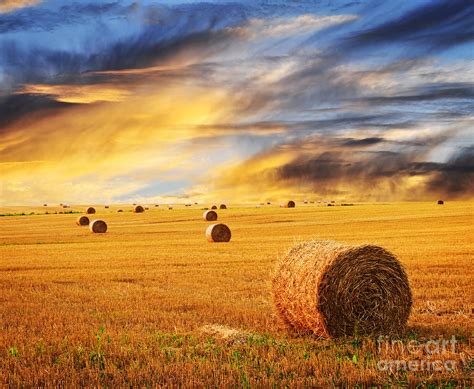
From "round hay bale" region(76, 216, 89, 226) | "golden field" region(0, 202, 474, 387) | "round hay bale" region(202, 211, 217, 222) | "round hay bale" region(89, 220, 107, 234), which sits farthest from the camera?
"round hay bale" region(202, 211, 217, 222)

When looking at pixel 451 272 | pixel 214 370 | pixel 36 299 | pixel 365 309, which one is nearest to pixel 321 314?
pixel 365 309

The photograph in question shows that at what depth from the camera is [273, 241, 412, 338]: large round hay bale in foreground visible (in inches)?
421

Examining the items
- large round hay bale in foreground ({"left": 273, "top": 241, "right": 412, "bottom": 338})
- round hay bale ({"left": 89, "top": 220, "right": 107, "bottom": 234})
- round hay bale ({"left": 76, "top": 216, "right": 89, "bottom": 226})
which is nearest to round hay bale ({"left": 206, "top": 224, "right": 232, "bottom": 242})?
round hay bale ({"left": 89, "top": 220, "right": 107, "bottom": 234})

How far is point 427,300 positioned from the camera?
14.0 metres

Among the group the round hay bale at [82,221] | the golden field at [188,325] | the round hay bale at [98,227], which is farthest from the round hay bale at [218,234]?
the round hay bale at [82,221]

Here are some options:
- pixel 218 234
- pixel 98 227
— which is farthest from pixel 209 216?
pixel 218 234

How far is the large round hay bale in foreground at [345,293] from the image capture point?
10.7 m

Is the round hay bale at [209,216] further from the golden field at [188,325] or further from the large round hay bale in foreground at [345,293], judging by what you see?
the large round hay bale in foreground at [345,293]

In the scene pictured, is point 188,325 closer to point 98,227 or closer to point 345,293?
point 345,293

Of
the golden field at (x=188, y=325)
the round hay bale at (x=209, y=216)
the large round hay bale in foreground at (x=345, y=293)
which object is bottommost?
the golden field at (x=188, y=325)

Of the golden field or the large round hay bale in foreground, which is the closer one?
the golden field

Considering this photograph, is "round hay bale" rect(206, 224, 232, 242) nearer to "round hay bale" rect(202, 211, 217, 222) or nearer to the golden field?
the golden field

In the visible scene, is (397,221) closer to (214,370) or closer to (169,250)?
(169,250)

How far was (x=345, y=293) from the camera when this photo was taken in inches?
424
